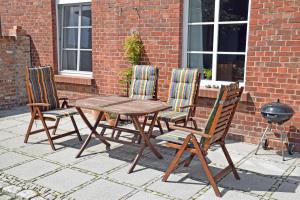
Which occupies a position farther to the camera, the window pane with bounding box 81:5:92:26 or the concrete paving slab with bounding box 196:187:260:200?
Answer: the window pane with bounding box 81:5:92:26

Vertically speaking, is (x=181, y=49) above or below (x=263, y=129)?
above

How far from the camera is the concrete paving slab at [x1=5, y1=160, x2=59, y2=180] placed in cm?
407

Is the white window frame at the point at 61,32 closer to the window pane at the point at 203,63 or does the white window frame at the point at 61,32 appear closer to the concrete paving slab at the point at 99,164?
the window pane at the point at 203,63

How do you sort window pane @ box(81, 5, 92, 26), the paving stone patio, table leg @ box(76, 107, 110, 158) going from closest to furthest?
the paving stone patio → table leg @ box(76, 107, 110, 158) → window pane @ box(81, 5, 92, 26)

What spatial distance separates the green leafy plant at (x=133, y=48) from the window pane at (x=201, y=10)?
3.58 feet

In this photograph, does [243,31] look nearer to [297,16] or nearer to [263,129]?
[297,16]

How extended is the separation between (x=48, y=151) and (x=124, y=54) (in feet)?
8.47

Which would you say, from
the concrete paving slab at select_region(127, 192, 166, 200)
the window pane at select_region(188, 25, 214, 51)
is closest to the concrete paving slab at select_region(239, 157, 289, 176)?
the concrete paving slab at select_region(127, 192, 166, 200)

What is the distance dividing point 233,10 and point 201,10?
24.1 inches

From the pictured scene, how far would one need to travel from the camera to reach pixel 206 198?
350cm

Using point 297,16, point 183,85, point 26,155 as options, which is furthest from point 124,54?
point 297,16

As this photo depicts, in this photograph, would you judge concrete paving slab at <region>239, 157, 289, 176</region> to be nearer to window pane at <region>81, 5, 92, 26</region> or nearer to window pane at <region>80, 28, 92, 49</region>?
window pane at <region>80, 28, 92, 49</region>

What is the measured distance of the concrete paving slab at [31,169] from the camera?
4.07m

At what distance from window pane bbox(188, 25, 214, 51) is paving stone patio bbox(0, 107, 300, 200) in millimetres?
1783
